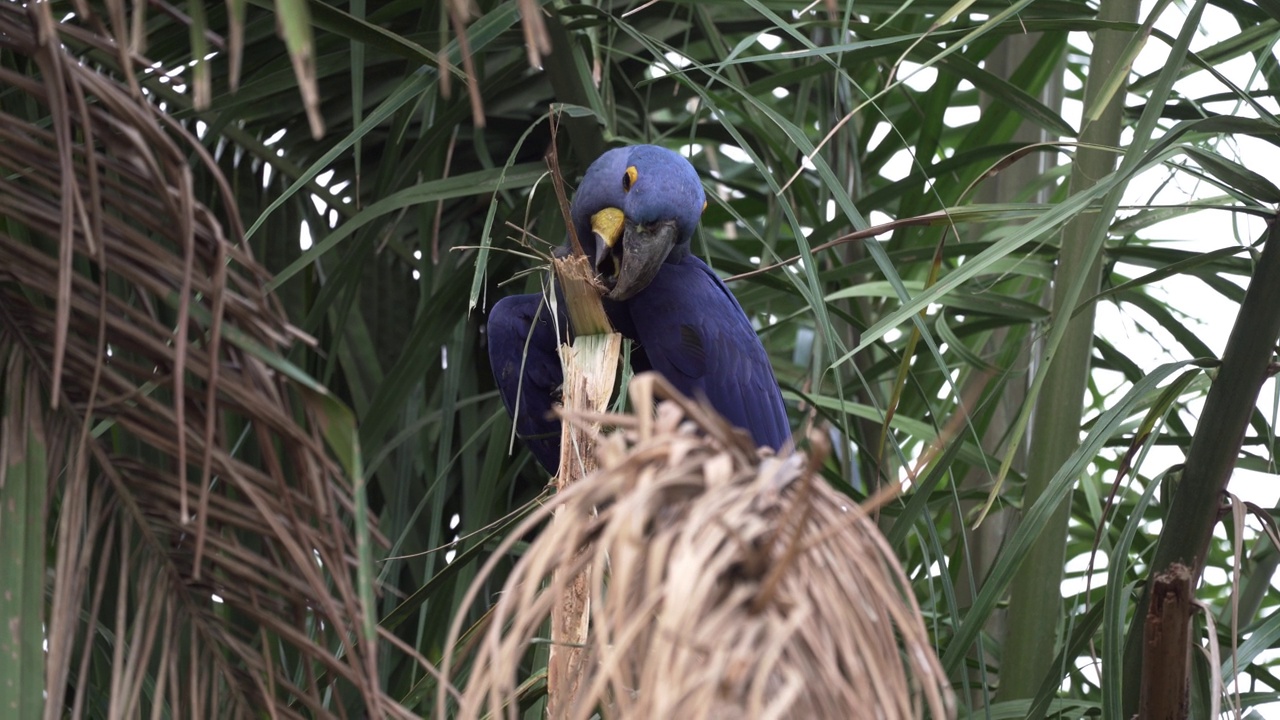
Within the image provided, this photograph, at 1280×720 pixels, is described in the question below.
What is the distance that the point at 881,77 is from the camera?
6.96ft

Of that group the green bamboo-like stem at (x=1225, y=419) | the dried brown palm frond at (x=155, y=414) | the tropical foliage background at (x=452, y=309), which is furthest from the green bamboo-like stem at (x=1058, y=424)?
the dried brown palm frond at (x=155, y=414)

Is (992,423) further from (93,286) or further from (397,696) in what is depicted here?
(93,286)

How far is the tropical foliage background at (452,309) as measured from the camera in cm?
66

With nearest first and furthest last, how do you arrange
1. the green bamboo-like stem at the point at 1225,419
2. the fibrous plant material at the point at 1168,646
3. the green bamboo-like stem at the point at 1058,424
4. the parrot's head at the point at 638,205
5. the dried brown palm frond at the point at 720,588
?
the dried brown palm frond at the point at 720,588
the fibrous plant material at the point at 1168,646
the green bamboo-like stem at the point at 1225,419
the green bamboo-like stem at the point at 1058,424
the parrot's head at the point at 638,205

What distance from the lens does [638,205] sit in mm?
1807

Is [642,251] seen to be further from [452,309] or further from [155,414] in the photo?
[155,414]

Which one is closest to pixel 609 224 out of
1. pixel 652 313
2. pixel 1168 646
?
pixel 652 313

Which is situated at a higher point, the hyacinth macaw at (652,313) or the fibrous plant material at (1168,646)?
the hyacinth macaw at (652,313)

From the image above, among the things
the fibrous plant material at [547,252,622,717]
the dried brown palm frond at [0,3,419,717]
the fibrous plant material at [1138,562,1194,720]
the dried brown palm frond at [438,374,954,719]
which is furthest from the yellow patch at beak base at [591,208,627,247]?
the dried brown palm frond at [438,374,954,719]

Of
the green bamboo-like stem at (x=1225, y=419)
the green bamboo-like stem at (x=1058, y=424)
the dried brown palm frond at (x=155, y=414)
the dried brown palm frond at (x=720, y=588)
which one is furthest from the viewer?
the green bamboo-like stem at (x=1058, y=424)

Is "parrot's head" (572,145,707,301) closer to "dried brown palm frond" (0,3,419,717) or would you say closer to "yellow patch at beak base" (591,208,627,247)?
"yellow patch at beak base" (591,208,627,247)

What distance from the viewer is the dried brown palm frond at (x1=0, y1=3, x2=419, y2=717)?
2.08 feet

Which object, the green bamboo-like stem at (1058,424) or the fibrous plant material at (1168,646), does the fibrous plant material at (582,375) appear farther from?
the green bamboo-like stem at (1058,424)

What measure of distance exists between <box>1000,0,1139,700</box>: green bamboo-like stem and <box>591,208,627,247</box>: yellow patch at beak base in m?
0.66
